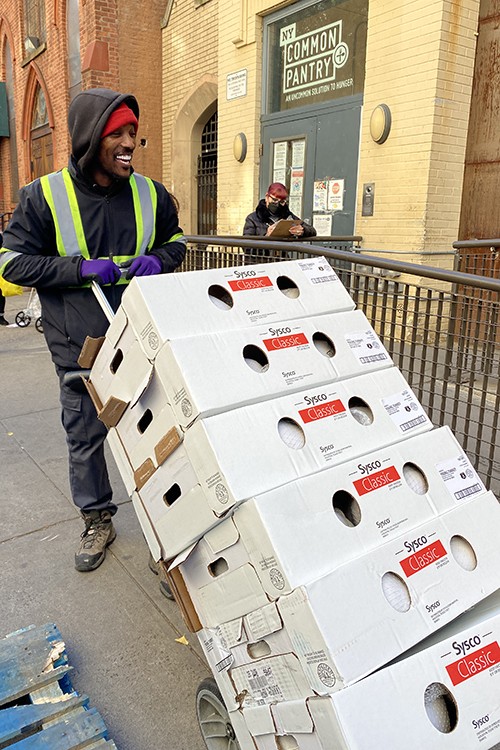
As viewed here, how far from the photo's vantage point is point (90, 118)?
96.3 inches

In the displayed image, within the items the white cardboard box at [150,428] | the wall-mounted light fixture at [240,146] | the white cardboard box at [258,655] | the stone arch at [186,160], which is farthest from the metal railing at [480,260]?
the stone arch at [186,160]

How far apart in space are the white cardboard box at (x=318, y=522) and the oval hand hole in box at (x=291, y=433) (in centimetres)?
13

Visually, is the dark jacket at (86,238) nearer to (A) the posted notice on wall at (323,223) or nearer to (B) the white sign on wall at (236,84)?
(A) the posted notice on wall at (323,223)

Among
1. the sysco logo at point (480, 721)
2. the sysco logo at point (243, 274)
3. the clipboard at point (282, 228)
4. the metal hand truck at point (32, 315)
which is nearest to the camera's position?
the sysco logo at point (480, 721)

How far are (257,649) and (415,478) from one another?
2.26 ft

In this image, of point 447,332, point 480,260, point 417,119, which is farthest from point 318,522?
point 417,119

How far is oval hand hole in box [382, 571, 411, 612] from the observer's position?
1550mm

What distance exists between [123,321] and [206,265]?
3580 millimetres

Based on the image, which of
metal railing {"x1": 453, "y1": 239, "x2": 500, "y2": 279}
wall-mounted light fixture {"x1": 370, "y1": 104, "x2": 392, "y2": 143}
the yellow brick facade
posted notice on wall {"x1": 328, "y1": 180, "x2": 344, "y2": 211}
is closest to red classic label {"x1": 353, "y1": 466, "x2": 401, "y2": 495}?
metal railing {"x1": 453, "y1": 239, "x2": 500, "y2": 279}

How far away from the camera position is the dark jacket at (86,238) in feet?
8.16

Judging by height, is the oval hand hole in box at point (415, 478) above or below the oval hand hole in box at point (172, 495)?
above

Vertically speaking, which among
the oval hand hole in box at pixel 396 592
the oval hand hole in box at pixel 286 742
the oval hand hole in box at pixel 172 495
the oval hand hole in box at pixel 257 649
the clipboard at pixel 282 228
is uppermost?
the clipboard at pixel 282 228

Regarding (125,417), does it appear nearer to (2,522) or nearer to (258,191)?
(2,522)

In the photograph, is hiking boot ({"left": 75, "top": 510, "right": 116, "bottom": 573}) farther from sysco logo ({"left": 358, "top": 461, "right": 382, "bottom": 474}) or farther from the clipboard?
the clipboard
